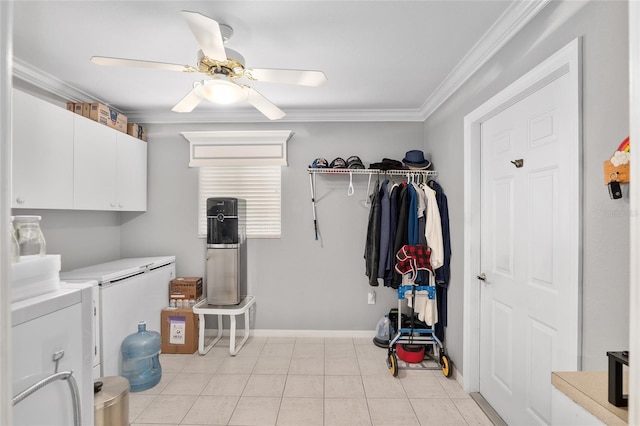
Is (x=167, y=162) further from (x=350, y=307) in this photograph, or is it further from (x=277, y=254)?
(x=350, y=307)

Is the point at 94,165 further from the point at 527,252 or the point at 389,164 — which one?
the point at 527,252

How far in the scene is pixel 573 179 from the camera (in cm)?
140

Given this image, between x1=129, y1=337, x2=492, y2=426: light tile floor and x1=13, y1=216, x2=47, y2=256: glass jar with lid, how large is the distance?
164 centimetres

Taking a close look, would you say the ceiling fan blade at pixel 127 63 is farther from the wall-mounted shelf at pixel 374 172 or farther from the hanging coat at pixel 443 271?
the hanging coat at pixel 443 271

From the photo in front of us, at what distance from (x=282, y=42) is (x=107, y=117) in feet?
6.29

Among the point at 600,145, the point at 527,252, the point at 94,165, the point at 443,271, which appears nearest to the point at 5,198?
the point at 600,145

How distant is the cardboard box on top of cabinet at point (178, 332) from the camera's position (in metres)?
3.17

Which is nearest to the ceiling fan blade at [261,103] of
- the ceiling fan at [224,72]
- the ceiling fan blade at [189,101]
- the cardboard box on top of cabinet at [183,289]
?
the ceiling fan at [224,72]

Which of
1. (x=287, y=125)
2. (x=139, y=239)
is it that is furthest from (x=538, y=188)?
(x=139, y=239)

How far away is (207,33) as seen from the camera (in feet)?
4.82

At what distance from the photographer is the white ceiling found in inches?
70.5

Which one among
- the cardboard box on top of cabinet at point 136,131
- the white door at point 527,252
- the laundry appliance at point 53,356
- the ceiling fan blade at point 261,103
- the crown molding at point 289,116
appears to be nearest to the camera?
the laundry appliance at point 53,356

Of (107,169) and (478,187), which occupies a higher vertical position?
(107,169)

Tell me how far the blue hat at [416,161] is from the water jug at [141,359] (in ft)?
9.32
